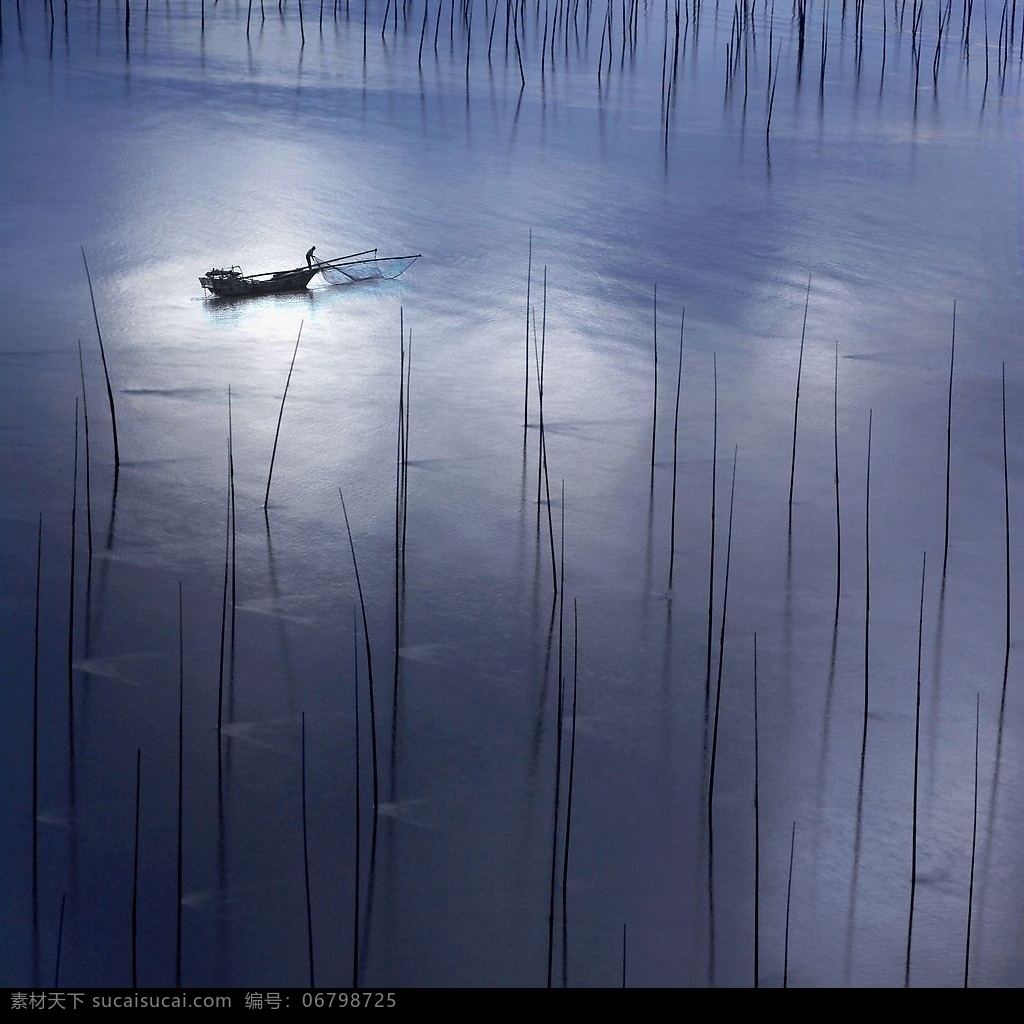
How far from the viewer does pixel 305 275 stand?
4289 mm

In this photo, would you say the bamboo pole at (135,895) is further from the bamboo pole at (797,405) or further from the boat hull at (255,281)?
the boat hull at (255,281)

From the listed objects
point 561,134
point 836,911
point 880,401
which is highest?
point 561,134

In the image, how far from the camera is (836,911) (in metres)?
2.06

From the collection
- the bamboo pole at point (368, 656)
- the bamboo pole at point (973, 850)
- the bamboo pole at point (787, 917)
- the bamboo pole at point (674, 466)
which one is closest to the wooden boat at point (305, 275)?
the bamboo pole at point (674, 466)

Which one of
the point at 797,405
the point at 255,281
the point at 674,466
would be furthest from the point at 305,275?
the point at 797,405

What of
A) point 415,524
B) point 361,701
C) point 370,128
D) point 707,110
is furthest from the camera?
point 707,110

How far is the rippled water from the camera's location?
6.72 ft

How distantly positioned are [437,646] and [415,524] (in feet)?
1.53

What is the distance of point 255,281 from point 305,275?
0.15 metres

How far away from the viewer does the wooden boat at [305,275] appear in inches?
164

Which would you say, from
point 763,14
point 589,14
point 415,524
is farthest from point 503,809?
point 763,14

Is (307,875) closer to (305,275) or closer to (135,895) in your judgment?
(135,895)

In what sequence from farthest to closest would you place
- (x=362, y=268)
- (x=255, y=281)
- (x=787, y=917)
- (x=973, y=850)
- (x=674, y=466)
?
1. (x=362, y=268)
2. (x=255, y=281)
3. (x=674, y=466)
4. (x=973, y=850)
5. (x=787, y=917)

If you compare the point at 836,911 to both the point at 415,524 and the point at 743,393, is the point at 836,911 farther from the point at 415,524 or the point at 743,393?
the point at 743,393
